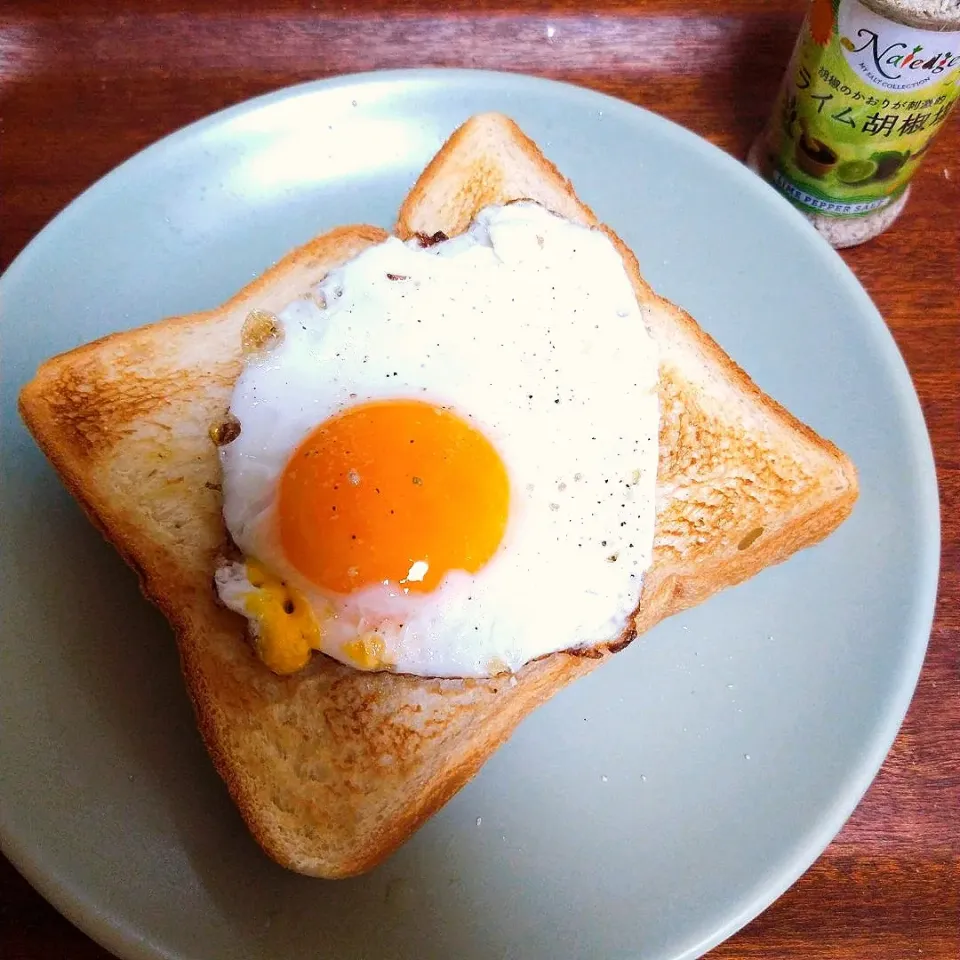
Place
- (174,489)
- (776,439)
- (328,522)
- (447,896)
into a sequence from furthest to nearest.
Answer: (776,439), (174,489), (447,896), (328,522)

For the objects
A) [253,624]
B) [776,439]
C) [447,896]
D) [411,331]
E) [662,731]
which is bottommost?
[447,896]

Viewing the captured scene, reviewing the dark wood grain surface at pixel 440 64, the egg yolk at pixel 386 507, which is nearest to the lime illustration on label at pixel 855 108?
the dark wood grain surface at pixel 440 64

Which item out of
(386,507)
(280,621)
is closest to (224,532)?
(280,621)

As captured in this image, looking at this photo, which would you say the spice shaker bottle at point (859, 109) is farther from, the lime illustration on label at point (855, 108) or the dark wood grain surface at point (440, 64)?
the dark wood grain surface at point (440, 64)

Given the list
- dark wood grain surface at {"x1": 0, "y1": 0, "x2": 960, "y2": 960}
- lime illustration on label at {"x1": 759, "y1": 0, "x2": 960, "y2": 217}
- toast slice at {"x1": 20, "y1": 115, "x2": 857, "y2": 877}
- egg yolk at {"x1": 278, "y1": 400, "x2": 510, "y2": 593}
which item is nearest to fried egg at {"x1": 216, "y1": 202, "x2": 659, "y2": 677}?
egg yolk at {"x1": 278, "y1": 400, "x2": 510, "y2": 593}

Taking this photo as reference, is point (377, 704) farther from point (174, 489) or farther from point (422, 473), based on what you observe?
point (174, 489)

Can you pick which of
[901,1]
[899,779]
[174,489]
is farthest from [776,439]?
[174,489]

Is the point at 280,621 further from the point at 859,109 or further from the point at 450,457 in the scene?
the point at 859,109
